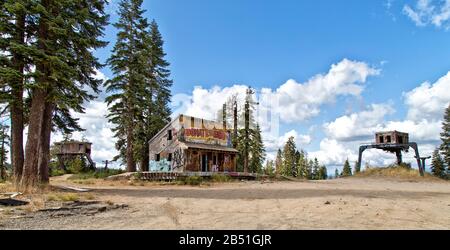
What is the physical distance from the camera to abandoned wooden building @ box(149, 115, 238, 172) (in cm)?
3281

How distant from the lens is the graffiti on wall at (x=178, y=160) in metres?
32.5

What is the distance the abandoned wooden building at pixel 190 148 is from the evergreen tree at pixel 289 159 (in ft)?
122

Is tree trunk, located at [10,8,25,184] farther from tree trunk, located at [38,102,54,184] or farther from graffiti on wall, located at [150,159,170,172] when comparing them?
graffiti on wall, located at [150,159,170,172]

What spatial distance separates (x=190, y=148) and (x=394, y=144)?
2199 cm

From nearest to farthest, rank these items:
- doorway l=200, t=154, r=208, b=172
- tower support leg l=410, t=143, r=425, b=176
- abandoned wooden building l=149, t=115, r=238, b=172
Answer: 1. abandoned wooden building l=149, t=115, r=238, b=172
2. doorway l=200, t=154, r=208, b=172
3. tower support leg l=410, t=143, r=425, b=176

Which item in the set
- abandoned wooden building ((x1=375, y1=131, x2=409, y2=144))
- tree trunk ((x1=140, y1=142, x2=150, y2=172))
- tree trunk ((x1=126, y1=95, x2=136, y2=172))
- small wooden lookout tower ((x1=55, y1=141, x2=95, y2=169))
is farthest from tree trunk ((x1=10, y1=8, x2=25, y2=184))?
abandoned wooden building ((x1=375, y1=131, x2=409, y2=144))

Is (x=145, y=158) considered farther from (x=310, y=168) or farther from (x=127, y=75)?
(x=310, y=168)

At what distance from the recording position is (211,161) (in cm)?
3462
